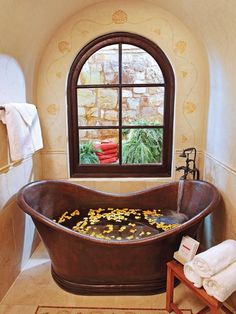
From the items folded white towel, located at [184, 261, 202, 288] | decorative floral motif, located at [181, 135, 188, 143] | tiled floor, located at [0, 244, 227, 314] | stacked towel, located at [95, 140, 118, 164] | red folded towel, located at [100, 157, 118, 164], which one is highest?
decorative floral motif, located at [181, 135, 188, 143]

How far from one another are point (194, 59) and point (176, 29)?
318 millimetres

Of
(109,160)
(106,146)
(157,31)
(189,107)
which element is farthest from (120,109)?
(157,31)

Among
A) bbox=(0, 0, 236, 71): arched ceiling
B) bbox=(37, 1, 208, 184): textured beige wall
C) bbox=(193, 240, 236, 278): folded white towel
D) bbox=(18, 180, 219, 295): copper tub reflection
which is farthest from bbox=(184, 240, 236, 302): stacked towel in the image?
bbox=(0, 0, 236, 71): arched ceiling

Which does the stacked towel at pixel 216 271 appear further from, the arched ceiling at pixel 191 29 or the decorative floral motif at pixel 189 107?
the decorative floral motif at pixel 189 107

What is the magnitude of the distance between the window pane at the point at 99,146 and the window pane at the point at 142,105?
0.23 m

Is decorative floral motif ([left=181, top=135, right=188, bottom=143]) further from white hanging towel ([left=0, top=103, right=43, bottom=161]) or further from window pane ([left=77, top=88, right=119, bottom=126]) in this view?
white hanging towel ([left=0, top=103, right=43, bottom=161])

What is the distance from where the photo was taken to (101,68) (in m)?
2.47

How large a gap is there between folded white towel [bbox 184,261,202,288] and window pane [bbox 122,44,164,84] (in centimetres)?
172

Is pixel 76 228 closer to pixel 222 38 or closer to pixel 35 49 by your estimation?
pixel 35 49

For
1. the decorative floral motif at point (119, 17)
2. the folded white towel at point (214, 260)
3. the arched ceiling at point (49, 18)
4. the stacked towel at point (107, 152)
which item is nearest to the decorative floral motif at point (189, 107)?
the arched ceiling at point (49, 18)

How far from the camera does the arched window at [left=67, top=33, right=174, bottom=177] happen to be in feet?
7.92

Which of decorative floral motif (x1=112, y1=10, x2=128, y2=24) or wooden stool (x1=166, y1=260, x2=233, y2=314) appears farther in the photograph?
decorative floral motif (x1=112, y1=10, x2=128, y2=24)

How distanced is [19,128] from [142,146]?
1.26 metres

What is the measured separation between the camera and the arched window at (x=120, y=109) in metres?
2.41
